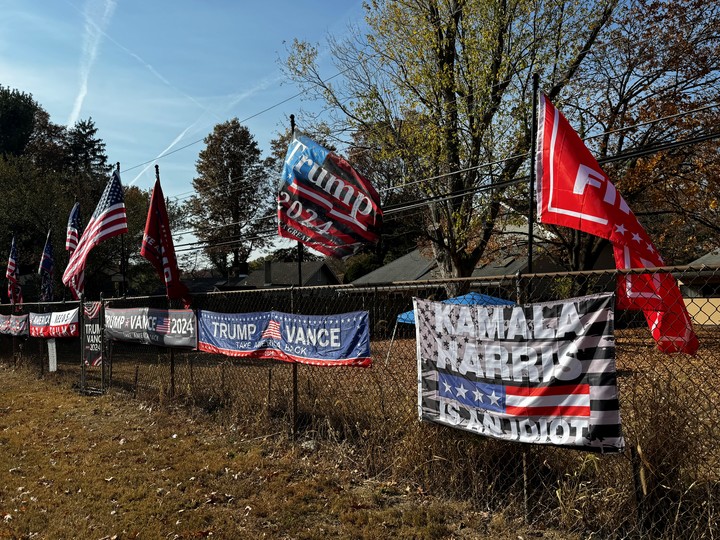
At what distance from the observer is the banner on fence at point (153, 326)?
8055mm

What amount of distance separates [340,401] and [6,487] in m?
3.42

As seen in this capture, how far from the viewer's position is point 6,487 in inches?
204

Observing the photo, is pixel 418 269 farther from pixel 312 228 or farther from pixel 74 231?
pixel 312 228

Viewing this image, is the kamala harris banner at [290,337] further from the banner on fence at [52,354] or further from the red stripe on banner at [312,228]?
→ the banner on fence at [52,354]

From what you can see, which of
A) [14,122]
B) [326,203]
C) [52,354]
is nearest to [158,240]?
[52,354]

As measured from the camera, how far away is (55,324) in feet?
38.8

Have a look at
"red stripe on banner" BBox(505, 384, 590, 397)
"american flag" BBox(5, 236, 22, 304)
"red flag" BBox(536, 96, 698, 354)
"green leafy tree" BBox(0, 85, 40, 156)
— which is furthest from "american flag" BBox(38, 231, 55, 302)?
"green leafy tree" BBox(0, 85, 40, 156)

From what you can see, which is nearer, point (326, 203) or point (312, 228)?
point (326, 203)

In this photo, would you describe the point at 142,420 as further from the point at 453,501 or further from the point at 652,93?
the point at 652,93

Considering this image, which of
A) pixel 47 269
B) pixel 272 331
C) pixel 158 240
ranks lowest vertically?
pixel 272 331

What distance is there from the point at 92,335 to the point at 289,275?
1422 inches

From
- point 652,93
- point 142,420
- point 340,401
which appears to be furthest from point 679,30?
point 142,420

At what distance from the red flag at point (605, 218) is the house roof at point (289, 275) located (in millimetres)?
40025

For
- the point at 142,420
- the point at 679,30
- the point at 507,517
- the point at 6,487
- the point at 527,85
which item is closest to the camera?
the point at 507,517
